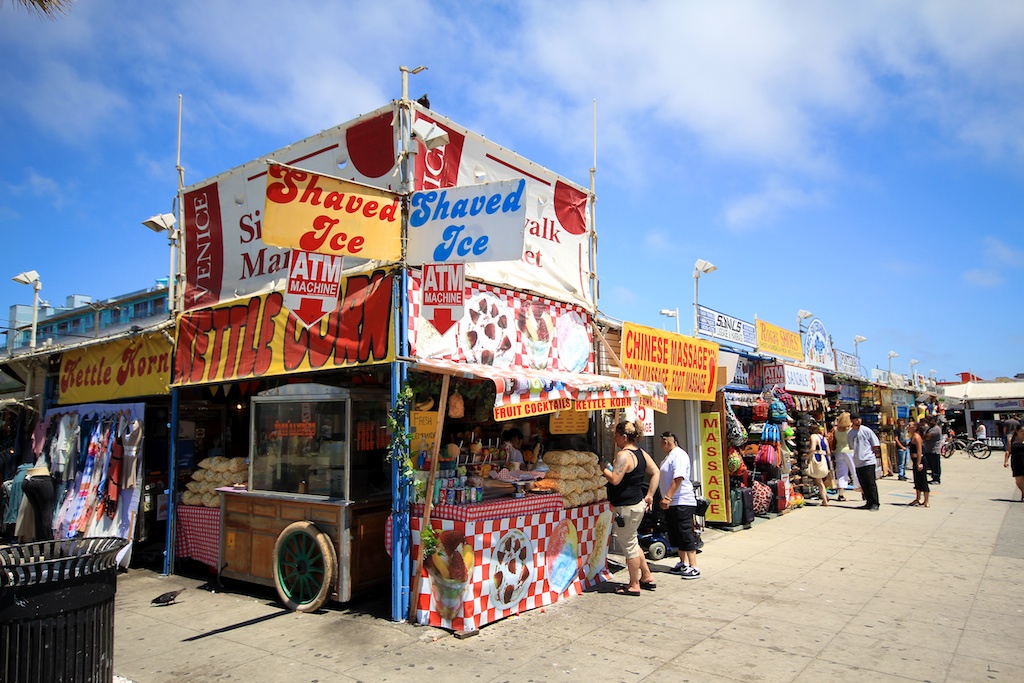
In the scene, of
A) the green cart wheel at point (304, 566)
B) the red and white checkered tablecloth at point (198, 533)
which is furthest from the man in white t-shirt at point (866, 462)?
the red and white checkered tablecloth at point (198, 533)

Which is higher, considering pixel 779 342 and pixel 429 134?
pixel 429 134

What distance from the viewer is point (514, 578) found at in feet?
21.9

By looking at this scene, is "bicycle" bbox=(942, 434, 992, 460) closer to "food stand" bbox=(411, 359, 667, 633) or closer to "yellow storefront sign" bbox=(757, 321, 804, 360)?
"yellow storefront sign" bbox=(757, 321, 804, 360)

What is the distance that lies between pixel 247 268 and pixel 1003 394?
163 ft

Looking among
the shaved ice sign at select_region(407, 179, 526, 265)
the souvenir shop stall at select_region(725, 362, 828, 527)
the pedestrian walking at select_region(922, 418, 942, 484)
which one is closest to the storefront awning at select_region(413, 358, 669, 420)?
the shaved ice sign at select_region(407, 179, 526, 265)

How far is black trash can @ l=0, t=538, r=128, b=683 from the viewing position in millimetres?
3549

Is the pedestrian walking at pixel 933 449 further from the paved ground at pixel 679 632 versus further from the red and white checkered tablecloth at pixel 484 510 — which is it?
the red and white checkered tablecloth at pixel 484 510

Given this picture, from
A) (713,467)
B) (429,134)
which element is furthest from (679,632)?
(713,467)

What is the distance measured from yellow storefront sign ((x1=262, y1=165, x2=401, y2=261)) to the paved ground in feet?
11.9

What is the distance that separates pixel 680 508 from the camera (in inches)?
329

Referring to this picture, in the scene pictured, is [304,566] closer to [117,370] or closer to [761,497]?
[117,370]

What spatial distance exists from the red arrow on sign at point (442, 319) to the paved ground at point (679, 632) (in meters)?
2.93

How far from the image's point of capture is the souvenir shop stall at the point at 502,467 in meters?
6.36

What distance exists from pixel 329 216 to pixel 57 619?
3.95 metres
